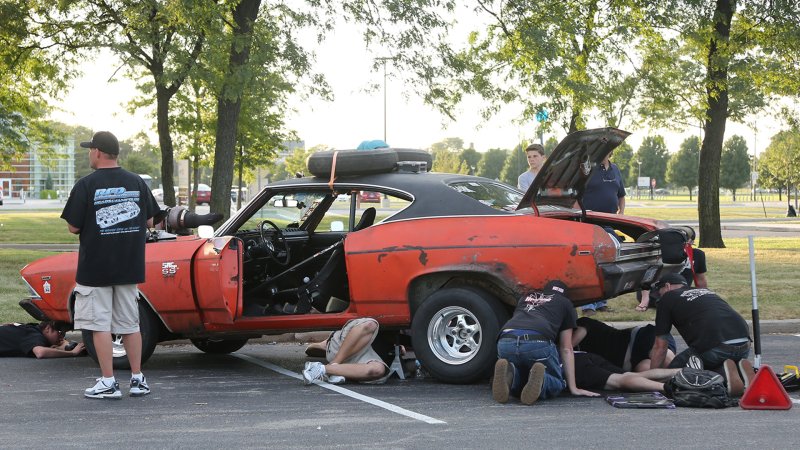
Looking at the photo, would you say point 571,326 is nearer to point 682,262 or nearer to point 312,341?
point 682,262

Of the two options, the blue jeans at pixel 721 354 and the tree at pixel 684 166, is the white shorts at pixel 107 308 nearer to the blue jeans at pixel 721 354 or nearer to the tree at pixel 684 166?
the blue jeans at pixel 721 354

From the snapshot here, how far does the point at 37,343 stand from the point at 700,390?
5646mm

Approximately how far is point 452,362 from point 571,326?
2.96ft

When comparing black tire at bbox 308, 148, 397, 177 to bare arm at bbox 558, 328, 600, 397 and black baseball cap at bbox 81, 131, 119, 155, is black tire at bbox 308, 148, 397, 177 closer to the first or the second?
black baseball cap at bbox 81, 131, 119, 155

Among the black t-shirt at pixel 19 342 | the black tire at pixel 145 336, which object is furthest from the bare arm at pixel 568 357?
the black t-shirt at pixel 19 342

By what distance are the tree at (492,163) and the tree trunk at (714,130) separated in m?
108

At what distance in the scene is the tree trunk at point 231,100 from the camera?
15625 mm

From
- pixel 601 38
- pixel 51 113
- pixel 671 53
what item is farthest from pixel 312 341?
pixel 51 113

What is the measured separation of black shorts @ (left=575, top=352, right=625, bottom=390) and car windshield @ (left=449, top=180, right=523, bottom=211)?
4.05ft

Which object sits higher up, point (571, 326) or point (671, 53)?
point (671, 53)

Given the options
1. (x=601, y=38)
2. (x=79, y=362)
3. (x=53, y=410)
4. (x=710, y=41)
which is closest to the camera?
(x=53, y=410)

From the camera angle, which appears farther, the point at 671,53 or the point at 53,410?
the point at 671,53

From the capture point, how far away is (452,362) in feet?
22.4

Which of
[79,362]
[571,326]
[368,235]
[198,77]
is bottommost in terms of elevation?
[79,362]
